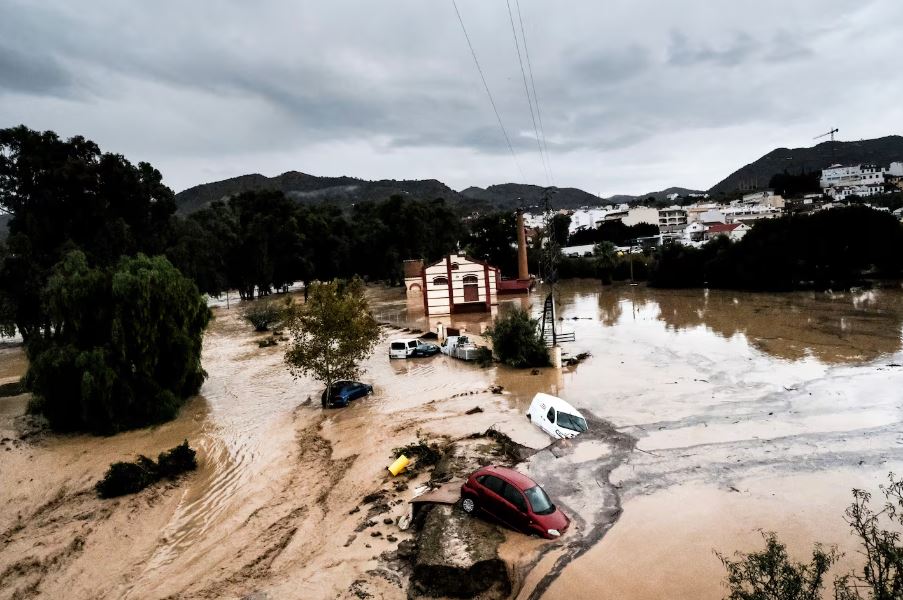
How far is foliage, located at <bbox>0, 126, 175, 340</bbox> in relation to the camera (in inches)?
1486

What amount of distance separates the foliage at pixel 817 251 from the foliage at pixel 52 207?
62.1 meters

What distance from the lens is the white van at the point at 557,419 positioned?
18094 millimetres

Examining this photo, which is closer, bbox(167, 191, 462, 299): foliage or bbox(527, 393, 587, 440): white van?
bbox(527, 393, 587, 440): white van

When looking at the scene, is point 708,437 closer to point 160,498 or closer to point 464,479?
point 464,479

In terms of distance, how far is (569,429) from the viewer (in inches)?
718

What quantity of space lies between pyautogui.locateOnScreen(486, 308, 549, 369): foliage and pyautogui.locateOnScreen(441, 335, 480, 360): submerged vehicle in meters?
2.06

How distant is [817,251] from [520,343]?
4451cm

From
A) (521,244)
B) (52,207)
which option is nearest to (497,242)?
(521,244)

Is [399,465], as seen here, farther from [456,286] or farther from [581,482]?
[456,286]

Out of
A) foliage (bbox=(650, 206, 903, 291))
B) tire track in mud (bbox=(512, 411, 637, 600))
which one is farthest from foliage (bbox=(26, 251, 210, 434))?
foliage (bbox=(650, 206, 903, 291))

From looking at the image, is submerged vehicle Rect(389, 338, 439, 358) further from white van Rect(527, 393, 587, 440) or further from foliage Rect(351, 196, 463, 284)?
foliage Rect(351, 196, 463, 284)

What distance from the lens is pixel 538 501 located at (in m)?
11.7

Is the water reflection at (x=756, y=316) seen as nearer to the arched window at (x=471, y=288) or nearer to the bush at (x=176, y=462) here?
the arched window at (x=471, y=288)

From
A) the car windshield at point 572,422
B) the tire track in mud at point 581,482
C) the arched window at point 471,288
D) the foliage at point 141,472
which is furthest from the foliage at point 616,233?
the foliage at point 141,472
